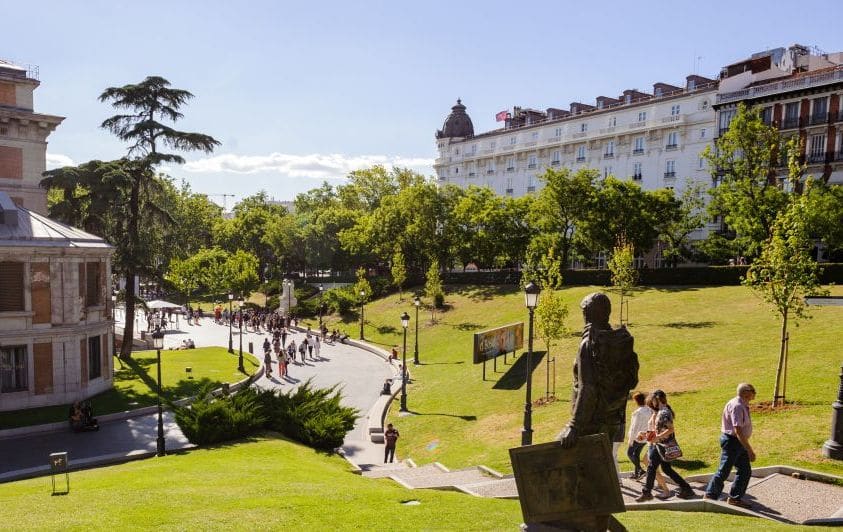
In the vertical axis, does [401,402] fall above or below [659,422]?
below

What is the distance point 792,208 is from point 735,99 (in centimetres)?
4141

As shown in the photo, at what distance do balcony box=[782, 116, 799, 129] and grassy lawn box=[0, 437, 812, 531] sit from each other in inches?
1906

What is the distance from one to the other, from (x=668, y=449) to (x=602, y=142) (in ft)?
206

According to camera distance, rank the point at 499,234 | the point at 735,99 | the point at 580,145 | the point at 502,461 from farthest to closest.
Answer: the point at 580,145
the point at 499,234
the point at 735,99
the point at 502,461

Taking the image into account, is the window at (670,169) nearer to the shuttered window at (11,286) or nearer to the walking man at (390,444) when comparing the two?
the walking man at (390,444)

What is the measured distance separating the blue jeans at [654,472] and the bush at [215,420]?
12507 mm

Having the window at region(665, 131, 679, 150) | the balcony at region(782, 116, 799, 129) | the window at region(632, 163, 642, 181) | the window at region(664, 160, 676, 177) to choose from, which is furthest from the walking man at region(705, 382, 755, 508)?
the window at region(632, 163, 642, 181)

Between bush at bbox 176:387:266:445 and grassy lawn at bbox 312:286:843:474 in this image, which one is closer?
grassy lawn at bbox 312:286:843:474

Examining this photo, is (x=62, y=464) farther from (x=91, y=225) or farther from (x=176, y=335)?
(x=176, y=335)

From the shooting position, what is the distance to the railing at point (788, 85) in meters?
45.3

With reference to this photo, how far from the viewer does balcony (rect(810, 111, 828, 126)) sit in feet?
151

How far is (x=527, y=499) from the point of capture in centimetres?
657

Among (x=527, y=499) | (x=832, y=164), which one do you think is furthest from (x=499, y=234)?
(x=527, y=499)

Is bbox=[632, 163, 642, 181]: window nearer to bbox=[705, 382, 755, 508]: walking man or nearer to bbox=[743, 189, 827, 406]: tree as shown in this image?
bbox=[743, 189, 827, 406]: tree
